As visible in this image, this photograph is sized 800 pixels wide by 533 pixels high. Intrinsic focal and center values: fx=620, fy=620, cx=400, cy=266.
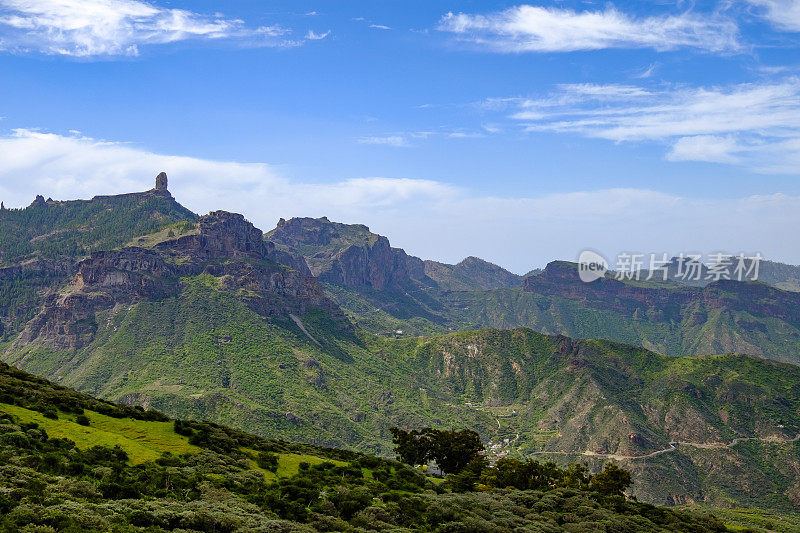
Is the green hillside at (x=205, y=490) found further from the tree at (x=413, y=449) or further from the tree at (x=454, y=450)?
the tree at (x=413, y=449)

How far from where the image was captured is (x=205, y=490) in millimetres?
60219

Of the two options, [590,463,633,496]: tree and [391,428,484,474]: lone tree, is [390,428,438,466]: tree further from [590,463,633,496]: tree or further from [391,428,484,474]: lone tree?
[590,463,633,496]: tree

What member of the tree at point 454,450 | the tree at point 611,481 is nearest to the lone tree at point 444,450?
the tree at point 454,450

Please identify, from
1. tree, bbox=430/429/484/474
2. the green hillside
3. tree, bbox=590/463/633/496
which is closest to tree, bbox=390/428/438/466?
tree, bbox=430/429/484/474

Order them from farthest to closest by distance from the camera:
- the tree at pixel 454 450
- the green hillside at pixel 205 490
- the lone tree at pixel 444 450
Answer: the lone tree at pixel 444 450 < the tree at pixel 454 450 < the green hillside at pixel 205 490

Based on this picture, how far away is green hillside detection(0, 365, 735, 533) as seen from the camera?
4928cm

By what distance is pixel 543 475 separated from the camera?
108m

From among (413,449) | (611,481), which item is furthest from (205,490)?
(611,481)

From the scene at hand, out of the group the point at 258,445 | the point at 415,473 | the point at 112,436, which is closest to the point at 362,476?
the point at 415,473

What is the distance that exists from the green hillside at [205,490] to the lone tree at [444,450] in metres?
26.1

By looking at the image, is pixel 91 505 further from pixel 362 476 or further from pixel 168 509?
pixel 362 476

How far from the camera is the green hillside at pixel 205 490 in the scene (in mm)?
49281

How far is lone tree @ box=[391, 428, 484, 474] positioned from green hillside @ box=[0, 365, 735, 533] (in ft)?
85.5

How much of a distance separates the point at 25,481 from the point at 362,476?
43520 millimetres
